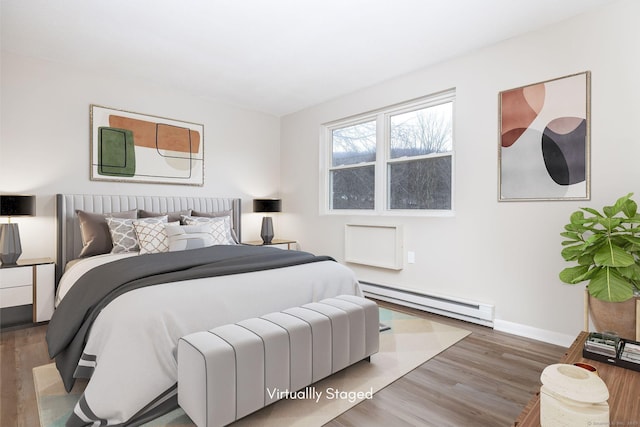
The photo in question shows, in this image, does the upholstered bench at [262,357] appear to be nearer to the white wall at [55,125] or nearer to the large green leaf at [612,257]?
the large green leaf at [612,257]

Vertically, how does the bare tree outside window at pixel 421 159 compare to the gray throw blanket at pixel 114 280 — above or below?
above

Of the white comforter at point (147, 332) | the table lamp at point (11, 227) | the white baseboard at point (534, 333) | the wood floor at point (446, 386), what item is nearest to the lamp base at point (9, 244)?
the table lamp at point (11, 227)

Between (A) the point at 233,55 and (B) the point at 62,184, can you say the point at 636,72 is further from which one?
(B) the point at 62,184

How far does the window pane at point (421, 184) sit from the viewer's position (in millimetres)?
3463

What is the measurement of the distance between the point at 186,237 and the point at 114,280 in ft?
3.90

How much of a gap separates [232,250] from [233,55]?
1879 mm

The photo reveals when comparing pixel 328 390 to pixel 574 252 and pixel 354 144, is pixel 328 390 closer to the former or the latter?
pixel 574 252

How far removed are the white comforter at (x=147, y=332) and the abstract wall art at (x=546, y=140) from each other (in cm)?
233

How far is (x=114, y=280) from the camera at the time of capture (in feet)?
6.43

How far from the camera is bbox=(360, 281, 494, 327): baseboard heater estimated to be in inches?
119

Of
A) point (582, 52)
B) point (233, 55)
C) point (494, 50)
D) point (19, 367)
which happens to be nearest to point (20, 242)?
point (19, 367)

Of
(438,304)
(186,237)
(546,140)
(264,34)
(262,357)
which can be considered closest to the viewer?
(262,357)

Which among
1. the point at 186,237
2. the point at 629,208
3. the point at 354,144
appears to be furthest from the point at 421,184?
the point at 186,237

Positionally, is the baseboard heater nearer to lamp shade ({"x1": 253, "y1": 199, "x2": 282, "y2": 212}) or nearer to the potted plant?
the potted plant
